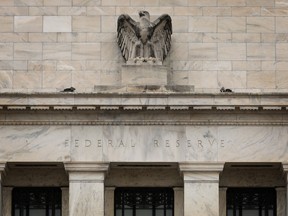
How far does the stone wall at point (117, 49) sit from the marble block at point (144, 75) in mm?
744

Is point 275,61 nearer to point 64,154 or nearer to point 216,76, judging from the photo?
point 216,76

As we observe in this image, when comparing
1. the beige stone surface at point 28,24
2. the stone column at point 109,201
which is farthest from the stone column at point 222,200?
the beige stone surface at point 28,24

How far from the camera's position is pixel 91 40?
59594 millimetres

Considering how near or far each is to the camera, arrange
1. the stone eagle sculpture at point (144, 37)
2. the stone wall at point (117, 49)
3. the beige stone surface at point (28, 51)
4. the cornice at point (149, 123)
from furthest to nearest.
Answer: the beige stone surface at point (28, 51)
the stone wall at point (117, 49)
the stone eagle sculpture at point (144, 37)
the cornice at point (149, 123)

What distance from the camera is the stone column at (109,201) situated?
193 ft

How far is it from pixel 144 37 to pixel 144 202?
5662mm

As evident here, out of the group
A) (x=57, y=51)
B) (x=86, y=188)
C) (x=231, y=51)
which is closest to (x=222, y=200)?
(x=86, y=188)

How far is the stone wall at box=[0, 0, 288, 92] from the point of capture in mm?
59250

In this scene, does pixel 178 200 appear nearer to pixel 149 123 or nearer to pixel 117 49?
pixel 149 123

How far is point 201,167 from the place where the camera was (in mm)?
57531

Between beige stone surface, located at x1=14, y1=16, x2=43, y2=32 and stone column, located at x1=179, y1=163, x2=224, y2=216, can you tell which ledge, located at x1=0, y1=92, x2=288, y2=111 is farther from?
beige stone surface, located at x1=14, y1=16, x2=43, y2=32

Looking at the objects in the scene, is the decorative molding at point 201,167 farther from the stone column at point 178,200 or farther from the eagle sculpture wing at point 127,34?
the eagle sculpture wing at point 127,34

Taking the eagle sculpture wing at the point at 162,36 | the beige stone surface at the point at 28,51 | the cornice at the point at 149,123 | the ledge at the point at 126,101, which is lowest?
the cornice at the point at 149,123

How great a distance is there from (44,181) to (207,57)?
7040 millimetres
